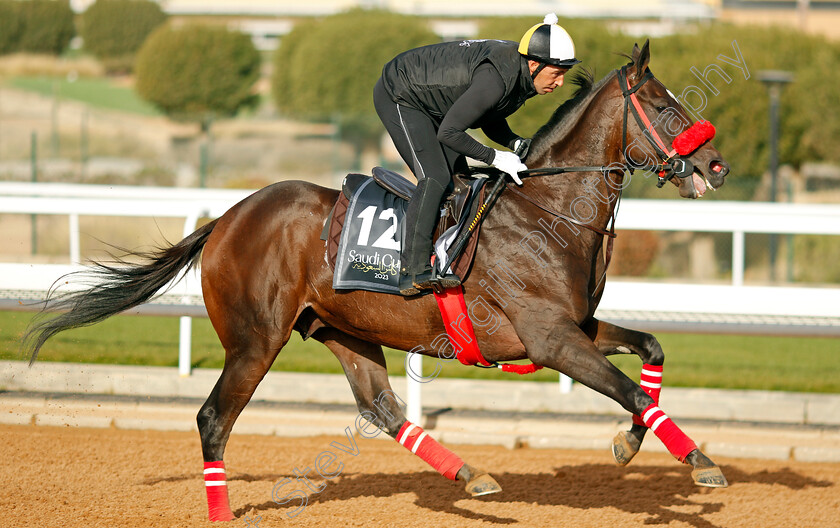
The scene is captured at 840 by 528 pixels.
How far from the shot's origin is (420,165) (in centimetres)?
455

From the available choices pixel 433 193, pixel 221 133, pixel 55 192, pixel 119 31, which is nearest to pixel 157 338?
pixel 55 192

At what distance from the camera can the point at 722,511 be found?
4.95 metres

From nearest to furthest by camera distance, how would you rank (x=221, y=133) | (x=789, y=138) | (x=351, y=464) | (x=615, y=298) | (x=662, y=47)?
(x=351, y=464) → (x=615, y=298) → (x=789, y=138) → (x=662, y=47) → (x=221, y=133)

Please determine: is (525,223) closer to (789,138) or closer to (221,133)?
(789,138)

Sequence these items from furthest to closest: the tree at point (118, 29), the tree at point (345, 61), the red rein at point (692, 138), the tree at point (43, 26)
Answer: the tree at point (118, 29) < the tree at point (43, 26) < the tree at point (345, 61) < the red rein at point (692, 138)

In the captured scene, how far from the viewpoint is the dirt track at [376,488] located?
476cm

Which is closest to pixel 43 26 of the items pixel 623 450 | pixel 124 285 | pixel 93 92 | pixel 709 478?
pixel 93 92

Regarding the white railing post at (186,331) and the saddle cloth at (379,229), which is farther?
the white railing post at (186,331)

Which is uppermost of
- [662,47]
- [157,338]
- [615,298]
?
[662,47]

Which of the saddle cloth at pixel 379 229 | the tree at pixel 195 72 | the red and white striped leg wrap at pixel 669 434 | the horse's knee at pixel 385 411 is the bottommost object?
the horse's knee at pixel 385 411

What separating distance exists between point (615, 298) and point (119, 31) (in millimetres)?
39830

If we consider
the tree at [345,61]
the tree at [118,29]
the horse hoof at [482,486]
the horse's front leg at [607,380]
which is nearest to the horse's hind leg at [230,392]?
the horse hoof at [482,486]

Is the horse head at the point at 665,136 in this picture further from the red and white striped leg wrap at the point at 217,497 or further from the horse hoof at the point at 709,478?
the red and white striped leg wrap at the point at 217,497

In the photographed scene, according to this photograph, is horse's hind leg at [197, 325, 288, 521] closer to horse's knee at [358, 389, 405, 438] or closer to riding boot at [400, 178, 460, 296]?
horse's knee at [358, 389, 405, 438]
